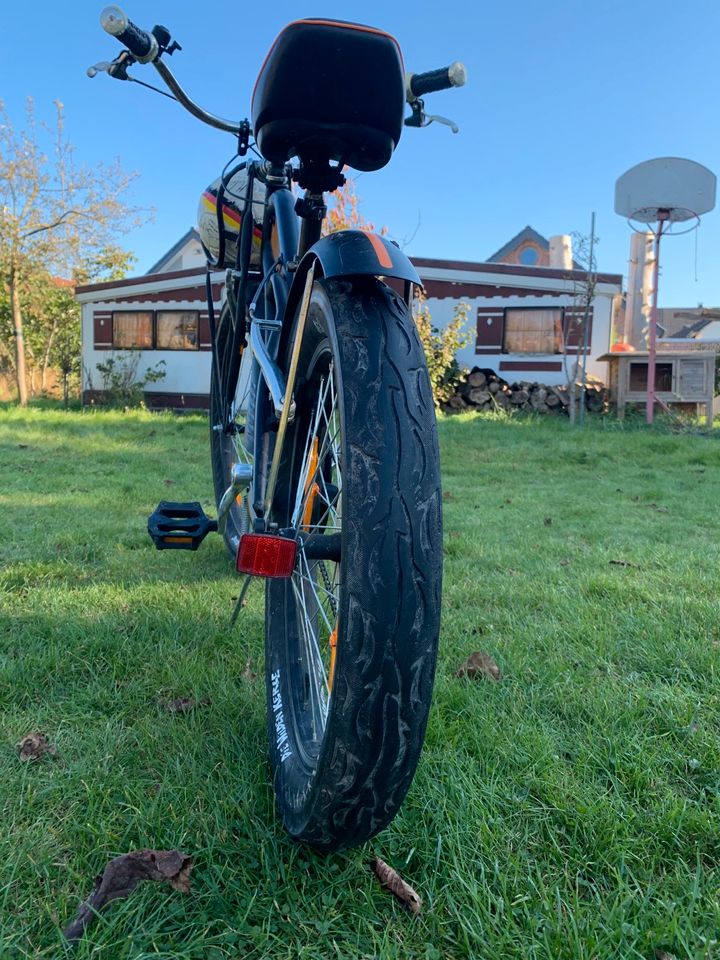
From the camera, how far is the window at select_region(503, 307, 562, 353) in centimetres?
1354

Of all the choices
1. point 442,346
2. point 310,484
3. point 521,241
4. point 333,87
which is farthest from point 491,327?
point 521,241

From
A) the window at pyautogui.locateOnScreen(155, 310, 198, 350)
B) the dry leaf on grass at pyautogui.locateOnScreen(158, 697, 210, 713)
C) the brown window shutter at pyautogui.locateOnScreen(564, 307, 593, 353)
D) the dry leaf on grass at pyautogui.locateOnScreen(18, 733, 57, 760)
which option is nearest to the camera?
the dry leaf on grass at pyautogui.locateOnScreen(18, 733, 57, 760)

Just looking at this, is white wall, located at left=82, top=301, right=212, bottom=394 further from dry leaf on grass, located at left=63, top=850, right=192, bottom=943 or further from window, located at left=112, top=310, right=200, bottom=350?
dry leaf on grass, located at left=63, top=850, right=192, bottom=943

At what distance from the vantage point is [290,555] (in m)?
1.24

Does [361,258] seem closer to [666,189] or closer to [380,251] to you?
[380,251]

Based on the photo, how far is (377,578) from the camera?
964 mm

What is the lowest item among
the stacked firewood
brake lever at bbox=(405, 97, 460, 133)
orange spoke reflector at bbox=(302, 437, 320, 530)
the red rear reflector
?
the red rear reflector

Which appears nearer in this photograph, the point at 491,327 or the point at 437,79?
the point at 437,79

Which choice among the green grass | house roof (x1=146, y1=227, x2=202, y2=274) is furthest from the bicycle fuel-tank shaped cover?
house roof (x1=146, y1=227, x2=202, y2=274)

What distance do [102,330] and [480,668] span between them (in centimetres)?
1596

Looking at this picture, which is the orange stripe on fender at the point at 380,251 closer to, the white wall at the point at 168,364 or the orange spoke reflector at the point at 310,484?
the orange spoke reflector at the point at 310,484

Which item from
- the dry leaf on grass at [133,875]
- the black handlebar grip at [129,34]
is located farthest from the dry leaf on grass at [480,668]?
the black handlebar grip at [129,34]

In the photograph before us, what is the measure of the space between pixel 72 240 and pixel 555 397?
10.7 meters

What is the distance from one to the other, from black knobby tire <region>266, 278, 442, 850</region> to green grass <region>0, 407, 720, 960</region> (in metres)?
0.14
